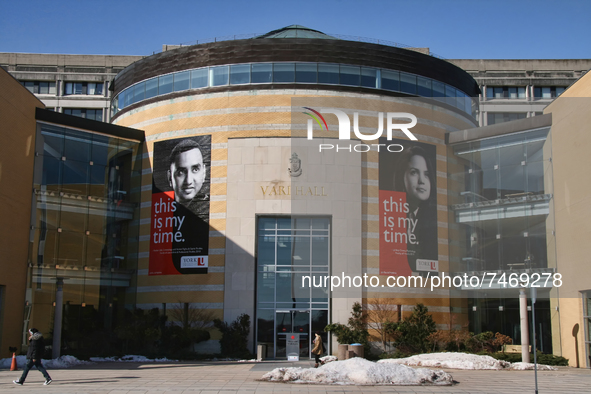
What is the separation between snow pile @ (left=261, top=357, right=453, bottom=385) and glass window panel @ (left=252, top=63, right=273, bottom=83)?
73.4 ft

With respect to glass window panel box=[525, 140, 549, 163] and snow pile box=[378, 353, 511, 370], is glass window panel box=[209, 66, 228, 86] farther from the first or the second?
snow pile box=[378, 353, 511, 370]

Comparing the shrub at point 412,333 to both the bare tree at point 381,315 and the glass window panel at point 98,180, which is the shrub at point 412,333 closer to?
the bare tree at point 381,315

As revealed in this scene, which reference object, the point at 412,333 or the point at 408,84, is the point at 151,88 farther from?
the point at 412,333

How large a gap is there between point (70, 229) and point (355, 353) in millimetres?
18445

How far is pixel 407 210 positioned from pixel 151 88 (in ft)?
62.3

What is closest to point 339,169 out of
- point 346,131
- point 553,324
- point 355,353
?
point 346,131

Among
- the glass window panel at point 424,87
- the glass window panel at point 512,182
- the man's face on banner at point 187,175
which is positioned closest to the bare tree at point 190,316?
the man's face on banner at point 187,175

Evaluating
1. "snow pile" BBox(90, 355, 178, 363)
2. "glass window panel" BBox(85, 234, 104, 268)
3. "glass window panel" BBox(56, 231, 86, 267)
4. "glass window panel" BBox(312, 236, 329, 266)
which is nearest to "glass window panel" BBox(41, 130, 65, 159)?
"glass window panel" BBox(56, 231, 86, 267)

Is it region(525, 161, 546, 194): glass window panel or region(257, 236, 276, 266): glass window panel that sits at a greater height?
region(525, 161, 546, 194): glass window panel

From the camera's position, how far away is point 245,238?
38344 mm

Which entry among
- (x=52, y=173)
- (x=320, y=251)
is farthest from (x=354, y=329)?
(x=52, y=173)

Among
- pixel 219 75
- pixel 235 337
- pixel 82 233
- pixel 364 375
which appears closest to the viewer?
pixel 364 375

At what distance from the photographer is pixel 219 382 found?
75.3 feet

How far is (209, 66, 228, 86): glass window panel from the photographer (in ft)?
134
